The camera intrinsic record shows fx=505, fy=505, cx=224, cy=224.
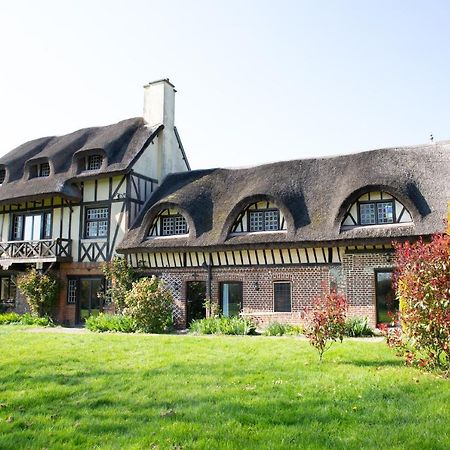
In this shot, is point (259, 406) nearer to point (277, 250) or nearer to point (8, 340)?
point (8, 340)

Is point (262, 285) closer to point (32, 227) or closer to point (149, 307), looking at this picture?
point (149, 307)

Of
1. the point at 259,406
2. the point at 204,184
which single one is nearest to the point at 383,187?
the point at 204,184

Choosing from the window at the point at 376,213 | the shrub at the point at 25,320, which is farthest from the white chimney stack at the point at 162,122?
the window at the point at 376,213

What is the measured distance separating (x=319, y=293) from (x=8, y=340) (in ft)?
29.9

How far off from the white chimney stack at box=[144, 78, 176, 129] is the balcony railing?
641 centimetres

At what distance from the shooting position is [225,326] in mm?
15297

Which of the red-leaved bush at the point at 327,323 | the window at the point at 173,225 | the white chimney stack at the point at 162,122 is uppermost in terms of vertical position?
the white chimney stack at the point at 162,122

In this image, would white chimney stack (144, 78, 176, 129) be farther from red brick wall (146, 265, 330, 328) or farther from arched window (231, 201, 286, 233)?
red brick wall (146, 265, 330, 328)

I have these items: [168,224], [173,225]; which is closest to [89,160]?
[168,224]

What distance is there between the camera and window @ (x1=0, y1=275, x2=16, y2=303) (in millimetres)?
22281

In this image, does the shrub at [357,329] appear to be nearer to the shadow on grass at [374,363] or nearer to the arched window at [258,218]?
the arched window at [258,218]

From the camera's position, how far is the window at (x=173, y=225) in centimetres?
1861

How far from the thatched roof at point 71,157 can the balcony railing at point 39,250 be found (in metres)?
1.83

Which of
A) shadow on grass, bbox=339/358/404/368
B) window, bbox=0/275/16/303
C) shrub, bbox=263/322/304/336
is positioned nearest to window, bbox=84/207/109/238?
window, bbox=0/275/16/303
